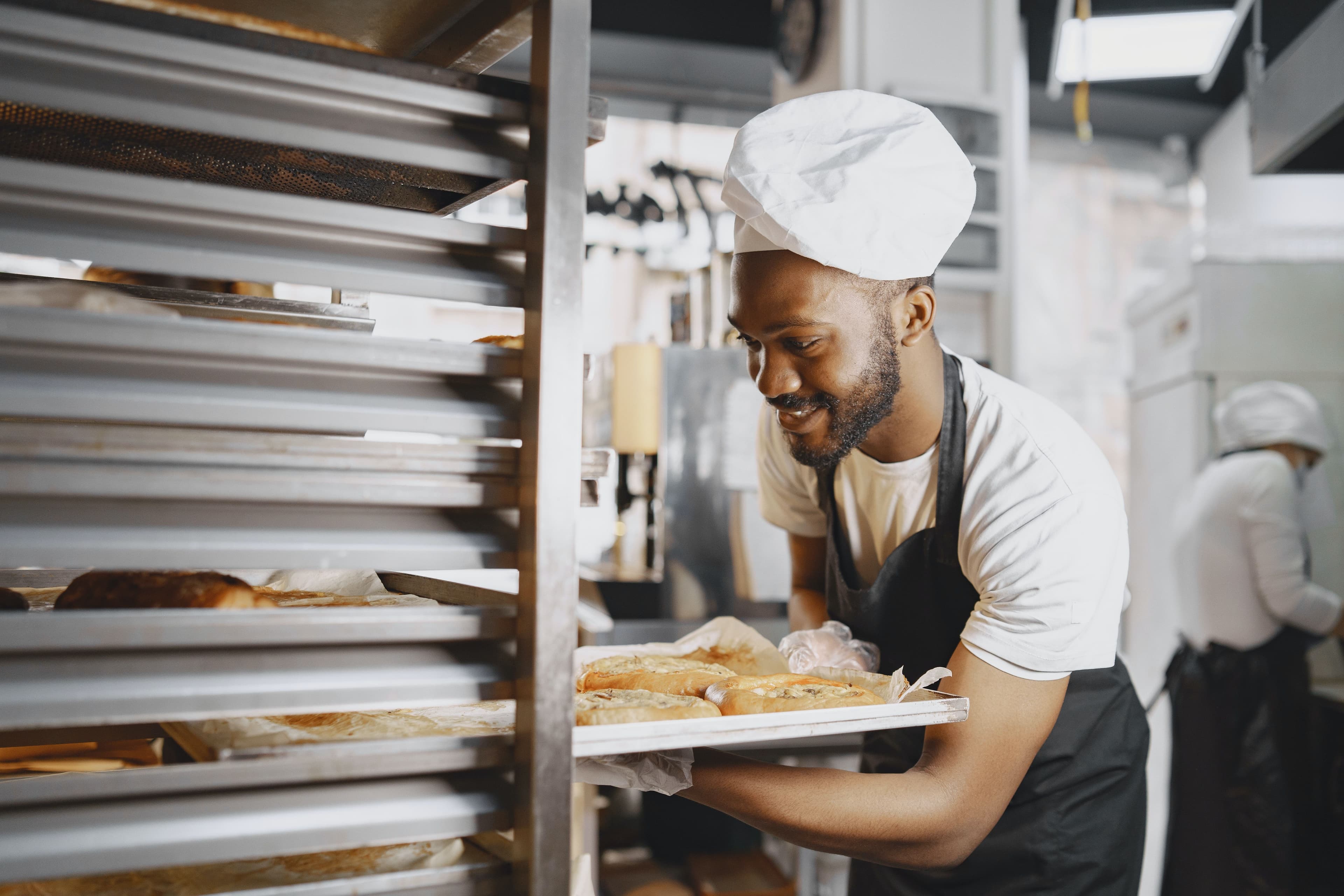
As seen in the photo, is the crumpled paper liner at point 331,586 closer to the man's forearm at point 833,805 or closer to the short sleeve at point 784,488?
the man's forearm at point 833,805

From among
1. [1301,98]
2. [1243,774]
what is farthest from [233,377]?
[1243,774]

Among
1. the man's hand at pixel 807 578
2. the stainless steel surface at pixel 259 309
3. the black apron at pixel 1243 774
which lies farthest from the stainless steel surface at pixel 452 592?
the black apron at pixel 1243 774

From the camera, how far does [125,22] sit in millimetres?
627

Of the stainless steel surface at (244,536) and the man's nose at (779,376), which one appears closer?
the stainless steel surface at (244,536)

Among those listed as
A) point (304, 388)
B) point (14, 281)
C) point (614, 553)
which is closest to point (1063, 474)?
point (304, 388)

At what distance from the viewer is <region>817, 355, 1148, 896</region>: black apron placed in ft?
4.50

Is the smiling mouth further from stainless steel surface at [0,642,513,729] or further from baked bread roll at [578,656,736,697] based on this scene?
stainless steel surface at [0,642,513,729]

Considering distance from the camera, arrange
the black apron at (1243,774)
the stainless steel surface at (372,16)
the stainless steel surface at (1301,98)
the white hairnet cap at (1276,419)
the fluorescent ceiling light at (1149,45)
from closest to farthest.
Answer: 1. the stainless steel surface at (372,16)
2. the stainless steel surface at (1301,98)
3. the black apron at (1243,774)
4. the white hairnet cap at (1276,419)
5. the fluorescent ceiling light at (1149,45)

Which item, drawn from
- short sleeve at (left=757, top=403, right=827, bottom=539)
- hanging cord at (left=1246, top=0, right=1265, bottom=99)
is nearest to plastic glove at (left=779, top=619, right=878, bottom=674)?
short sleeve at (left=757, top=403, right=827, bottom=539)

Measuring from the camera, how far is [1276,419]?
3.44 metres

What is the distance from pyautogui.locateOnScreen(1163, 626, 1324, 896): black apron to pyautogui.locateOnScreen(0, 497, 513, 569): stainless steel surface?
10.4 feet

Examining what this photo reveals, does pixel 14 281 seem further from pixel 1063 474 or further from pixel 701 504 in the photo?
pixel 701 504

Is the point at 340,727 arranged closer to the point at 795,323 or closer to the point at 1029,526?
the point at 795,323

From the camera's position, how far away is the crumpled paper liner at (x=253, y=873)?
77cm
